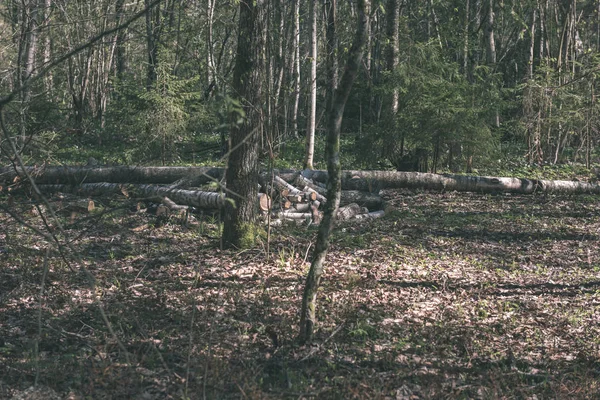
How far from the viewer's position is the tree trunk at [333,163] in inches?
215

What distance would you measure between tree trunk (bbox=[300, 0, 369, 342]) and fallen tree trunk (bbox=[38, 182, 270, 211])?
425cm

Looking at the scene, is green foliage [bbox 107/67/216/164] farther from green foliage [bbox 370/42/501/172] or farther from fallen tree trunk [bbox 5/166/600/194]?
green foliage [bbox 370/42/501/172]

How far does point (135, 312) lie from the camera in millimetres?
6418

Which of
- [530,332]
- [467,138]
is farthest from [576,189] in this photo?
[530,332]

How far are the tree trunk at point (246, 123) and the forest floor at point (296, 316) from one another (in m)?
0.48

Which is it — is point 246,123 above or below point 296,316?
above

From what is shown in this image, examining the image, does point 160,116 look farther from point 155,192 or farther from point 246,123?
point 246,123

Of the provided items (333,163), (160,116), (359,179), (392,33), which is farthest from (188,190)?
(392,33)

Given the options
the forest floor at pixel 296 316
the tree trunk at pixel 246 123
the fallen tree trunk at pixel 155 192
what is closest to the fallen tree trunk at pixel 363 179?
the fallen tree trunk at pixel 155 192

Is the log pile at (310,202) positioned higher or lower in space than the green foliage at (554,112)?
lower

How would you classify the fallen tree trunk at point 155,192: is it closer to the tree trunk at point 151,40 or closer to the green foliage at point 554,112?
the tree trunk at point 151,40

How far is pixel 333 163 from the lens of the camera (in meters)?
5.64

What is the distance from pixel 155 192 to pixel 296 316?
6325 millimetres

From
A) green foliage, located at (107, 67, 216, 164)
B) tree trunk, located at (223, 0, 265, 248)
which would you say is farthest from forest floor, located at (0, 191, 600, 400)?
green foliage, located at (107, 67, 216, 164)
